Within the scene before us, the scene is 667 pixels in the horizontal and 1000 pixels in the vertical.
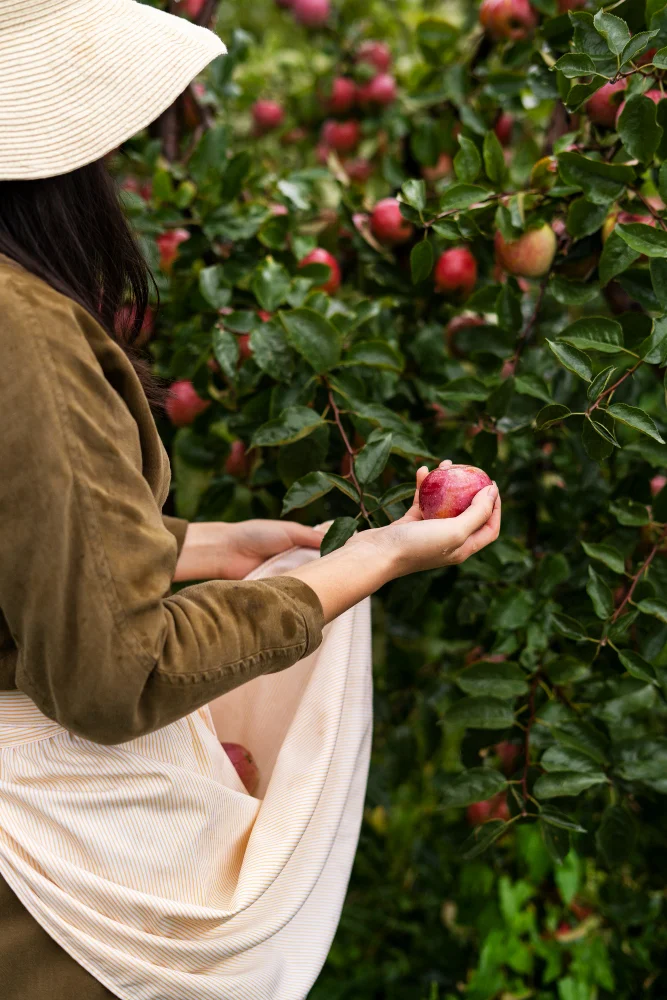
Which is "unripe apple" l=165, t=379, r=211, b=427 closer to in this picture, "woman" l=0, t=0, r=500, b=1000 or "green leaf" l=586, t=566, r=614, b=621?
"woman" l=0, t=0, r=500, b=1000

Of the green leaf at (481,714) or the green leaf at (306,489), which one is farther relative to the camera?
the green leaf at (481,714)

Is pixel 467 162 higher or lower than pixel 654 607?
higher

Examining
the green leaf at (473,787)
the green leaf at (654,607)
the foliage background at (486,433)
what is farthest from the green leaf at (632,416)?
the green leaf at (473,787)

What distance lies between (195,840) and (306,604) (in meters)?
0.25

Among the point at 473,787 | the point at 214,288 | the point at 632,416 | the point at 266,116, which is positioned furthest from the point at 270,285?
the point at 266,116

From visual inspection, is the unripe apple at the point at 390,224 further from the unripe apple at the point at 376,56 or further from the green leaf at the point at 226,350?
the unripe apple at the point at 376,56

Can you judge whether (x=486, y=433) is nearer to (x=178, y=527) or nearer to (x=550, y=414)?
(x=550, y=414)

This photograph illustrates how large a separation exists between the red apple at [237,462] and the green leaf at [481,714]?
0.44 metres

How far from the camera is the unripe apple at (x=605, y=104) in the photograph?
1059mm

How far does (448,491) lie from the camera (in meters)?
0.87

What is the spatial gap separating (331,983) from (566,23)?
145 centimetres

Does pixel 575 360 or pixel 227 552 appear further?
pixel 227 552

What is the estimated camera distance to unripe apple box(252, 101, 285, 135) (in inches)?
76.9

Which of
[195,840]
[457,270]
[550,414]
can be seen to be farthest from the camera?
[457,270]
